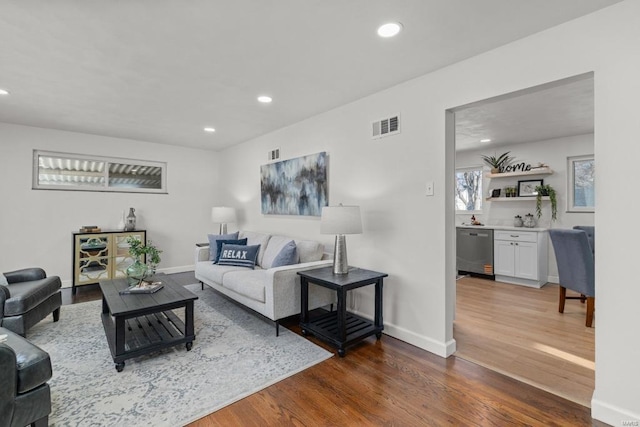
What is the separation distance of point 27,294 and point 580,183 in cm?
714

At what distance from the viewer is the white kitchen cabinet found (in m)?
4.75

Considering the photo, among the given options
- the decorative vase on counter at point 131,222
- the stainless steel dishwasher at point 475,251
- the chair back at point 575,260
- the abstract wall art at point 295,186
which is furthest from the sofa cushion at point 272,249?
the stainless steel dishwasher at point 475,251

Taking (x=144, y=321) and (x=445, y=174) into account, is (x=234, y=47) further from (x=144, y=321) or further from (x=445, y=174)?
(x=144, y=321)

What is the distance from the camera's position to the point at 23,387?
1562mm

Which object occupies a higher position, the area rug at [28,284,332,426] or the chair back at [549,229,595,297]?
the chair back at [549,229,595,297]

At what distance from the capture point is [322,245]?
143 inches

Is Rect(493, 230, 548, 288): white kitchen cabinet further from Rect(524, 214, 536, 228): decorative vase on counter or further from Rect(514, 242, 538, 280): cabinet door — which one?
Rect(524, 214, 536, 228): decorative vase on counter

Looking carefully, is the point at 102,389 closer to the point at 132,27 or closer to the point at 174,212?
the point at 132,27

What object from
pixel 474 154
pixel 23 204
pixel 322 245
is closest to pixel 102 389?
pixel 322 245

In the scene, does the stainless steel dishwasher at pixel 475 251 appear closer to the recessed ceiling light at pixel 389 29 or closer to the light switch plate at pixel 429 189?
the light switch plate at pixel 429 189

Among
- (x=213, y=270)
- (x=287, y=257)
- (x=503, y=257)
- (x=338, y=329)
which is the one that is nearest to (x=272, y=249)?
(x=287, y=257)

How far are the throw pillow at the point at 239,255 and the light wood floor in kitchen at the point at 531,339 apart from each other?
97.8 inches

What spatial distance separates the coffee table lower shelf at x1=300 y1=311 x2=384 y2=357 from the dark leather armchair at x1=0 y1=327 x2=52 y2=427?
184 cm

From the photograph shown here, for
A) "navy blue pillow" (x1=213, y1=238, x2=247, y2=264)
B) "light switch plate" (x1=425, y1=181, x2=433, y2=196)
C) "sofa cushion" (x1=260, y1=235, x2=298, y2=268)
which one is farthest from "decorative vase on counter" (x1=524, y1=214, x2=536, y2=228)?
"navy blue pillow" (x1=213, y1=238, x2=247, y2=264)
